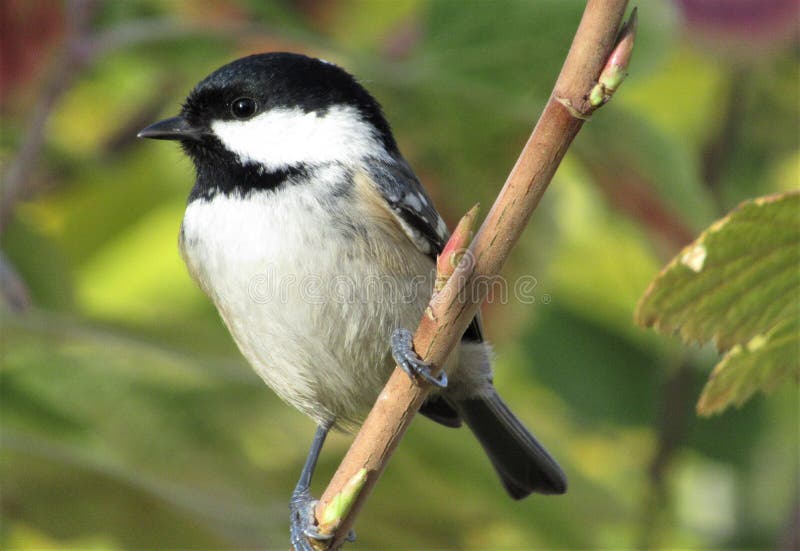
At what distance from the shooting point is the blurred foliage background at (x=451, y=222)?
6.28 feet

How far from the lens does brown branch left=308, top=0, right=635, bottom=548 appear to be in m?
0.96

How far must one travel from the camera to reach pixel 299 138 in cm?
185

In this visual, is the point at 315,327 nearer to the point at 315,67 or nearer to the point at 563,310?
the point at 315,67

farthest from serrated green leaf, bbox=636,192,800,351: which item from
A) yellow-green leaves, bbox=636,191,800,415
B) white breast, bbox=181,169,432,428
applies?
white breast, bbox=181,169,432,428

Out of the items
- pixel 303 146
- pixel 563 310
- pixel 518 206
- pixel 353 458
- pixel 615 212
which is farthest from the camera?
pixel 563 310

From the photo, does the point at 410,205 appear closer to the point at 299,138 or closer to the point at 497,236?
the point at 299,138

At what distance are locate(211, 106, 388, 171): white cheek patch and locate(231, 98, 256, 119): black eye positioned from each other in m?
0.01

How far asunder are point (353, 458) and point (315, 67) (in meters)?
0.92

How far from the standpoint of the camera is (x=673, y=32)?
2.09m

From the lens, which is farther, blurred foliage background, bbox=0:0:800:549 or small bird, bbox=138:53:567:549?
blurred foliage background, bbox=0:0:800:549

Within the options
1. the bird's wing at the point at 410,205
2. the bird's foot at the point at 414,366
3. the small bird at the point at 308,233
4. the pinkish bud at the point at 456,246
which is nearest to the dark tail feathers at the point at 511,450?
the small bird at the point at 308,233

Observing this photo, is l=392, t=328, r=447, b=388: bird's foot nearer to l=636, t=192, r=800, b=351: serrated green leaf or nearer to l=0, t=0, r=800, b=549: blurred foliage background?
l=636, t=192, r=800, b=351: serrated green leaf

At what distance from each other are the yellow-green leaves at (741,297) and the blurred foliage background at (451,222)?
1.94ft

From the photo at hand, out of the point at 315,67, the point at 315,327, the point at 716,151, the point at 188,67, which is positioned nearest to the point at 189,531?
the point at 315,327
